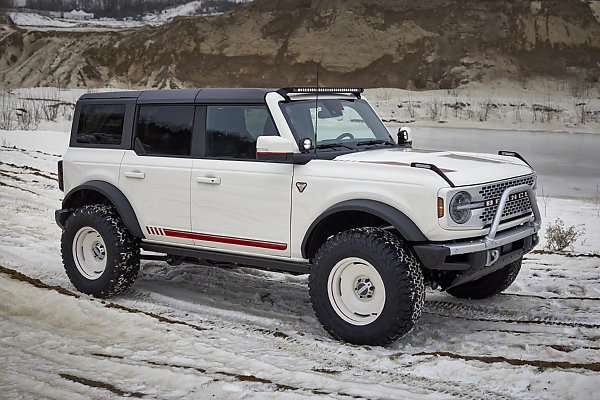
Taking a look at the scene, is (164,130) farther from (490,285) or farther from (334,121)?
(490,285)

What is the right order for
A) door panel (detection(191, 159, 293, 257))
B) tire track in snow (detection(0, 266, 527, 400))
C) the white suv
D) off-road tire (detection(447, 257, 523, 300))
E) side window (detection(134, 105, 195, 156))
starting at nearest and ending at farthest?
tire track in snow (detection(0, 266, 527, 400))
the white suv
door panel (detection(191, 159, 293, 257))
side window (detection(134, 105, 195, 156))
off-road tire (detection(447, 257, 523, 300))

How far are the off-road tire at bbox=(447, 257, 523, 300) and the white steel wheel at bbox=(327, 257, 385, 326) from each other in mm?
1740

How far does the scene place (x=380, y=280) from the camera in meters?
5.66

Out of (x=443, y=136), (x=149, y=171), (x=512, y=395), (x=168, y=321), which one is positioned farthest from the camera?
(x=443, y=136)

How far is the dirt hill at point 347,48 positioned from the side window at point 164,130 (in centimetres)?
3355

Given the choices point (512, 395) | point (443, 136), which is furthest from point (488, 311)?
point (443, 136)

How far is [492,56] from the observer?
40.2 metres

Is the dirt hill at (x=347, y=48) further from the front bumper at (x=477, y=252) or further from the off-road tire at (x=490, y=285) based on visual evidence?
the front bumper at (x=477, y=252)

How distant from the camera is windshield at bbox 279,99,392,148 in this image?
638cm

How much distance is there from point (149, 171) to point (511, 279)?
3487 millimetres

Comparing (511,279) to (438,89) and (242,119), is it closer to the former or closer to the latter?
(242,119)

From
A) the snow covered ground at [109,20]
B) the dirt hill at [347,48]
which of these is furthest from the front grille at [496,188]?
the snow covered ground at [109,20]

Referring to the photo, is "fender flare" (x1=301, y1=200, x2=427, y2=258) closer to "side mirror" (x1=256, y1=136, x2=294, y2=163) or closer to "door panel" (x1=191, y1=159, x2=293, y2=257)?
"door panel" (x1=191, y1=159, x2=293, y2=257)

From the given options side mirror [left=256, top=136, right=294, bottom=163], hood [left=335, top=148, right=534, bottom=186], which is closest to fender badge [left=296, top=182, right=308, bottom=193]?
side mirror [left=256, top=136, right=294, bottom=163]
